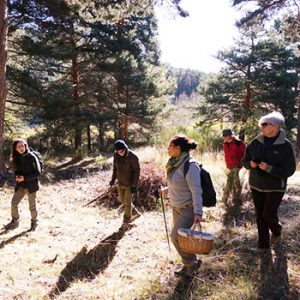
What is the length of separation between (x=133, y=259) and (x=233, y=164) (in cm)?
292

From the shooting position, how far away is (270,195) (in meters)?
4.51

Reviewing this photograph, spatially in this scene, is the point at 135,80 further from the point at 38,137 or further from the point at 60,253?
the point at 60,253

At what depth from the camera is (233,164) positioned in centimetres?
722

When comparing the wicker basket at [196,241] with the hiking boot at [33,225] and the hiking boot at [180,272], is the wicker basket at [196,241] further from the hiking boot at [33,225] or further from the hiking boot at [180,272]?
the hiking boot at [33,225]

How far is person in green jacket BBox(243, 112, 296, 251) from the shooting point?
4.33m

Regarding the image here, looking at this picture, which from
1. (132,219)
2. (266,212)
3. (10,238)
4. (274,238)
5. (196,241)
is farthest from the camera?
(132,219)

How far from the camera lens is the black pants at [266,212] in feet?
14.8

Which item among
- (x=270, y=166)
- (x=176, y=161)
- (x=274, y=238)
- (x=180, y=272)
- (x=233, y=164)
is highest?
(x=176, y=161)

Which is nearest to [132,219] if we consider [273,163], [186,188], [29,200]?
[29,200]

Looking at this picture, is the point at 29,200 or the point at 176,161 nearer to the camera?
the point at 176,161

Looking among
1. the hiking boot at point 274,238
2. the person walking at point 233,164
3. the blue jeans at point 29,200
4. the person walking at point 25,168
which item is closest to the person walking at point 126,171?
the person walking at point 25,168

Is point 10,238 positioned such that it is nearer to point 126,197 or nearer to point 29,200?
point 29,200

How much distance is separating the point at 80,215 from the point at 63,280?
3.04 m

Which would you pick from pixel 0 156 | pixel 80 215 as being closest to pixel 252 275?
pixel 80 215
